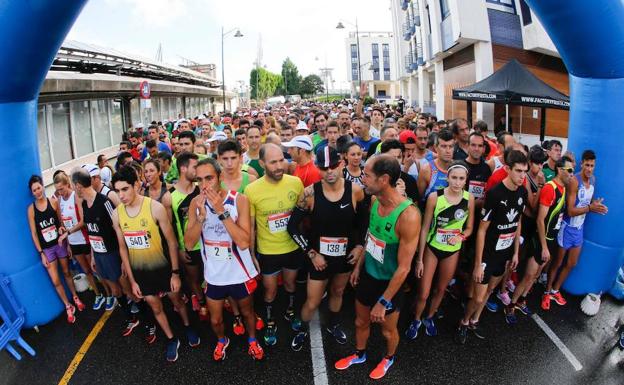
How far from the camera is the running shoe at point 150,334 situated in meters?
4.17

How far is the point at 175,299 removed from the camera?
3.97 meters

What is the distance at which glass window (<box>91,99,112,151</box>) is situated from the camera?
1421cm

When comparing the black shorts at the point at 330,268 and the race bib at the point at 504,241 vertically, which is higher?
the race bib at the point at 504,241

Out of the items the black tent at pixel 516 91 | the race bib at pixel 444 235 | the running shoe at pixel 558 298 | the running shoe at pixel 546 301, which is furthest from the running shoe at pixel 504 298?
the black tent at pixel 516 91

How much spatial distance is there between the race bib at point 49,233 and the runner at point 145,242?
1.42 m

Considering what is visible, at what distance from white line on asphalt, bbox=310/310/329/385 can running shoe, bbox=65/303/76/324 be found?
9.71 ft

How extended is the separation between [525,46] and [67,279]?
18547 millimetres

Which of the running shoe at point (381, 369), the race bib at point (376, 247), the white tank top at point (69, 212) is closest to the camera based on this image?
the race bib at point (376, 247)

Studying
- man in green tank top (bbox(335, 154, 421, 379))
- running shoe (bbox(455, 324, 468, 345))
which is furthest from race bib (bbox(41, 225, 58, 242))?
running shoe (bbox(455, 324, 468, 345))

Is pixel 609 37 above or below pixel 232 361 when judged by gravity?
above

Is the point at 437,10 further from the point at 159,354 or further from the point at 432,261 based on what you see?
the point at 159,354

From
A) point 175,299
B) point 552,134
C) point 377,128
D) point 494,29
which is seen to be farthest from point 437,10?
point 175,299

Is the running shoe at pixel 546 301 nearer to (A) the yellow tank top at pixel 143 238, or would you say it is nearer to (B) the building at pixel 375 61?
(A) the yellow tank top at pixel 143 238

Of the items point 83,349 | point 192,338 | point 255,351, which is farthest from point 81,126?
point 255,351
